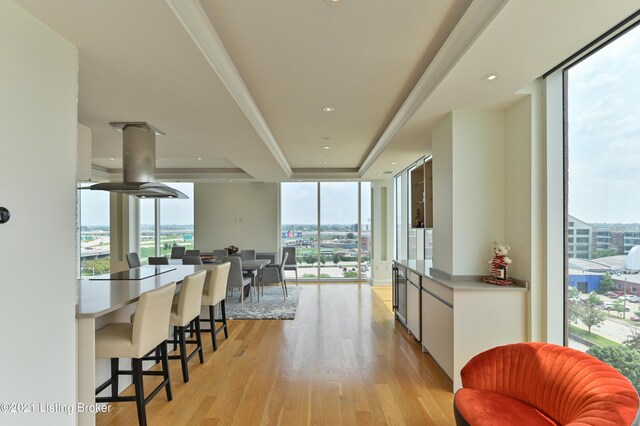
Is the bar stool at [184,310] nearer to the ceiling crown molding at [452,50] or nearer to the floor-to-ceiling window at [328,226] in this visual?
the ceiling crown molding at [452,50]

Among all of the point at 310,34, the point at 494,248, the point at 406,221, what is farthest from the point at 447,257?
the point at 406,221

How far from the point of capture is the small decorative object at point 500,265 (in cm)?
314

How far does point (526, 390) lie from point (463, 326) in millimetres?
1137

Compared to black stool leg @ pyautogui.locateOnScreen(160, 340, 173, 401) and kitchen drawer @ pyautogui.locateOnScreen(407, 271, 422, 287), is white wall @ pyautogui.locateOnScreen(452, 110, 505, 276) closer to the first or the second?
kitchen drawer @ pyautogui.locateOnScreen(407, 271, 422, 287)

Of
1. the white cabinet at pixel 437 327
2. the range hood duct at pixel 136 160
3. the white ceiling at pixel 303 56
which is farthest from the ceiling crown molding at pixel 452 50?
the range hood duct at pixel 136 160

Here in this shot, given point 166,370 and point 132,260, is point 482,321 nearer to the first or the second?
point 166,370

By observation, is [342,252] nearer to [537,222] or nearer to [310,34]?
[537,222]

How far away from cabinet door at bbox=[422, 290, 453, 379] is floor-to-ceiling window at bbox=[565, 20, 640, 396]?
35.9 inches

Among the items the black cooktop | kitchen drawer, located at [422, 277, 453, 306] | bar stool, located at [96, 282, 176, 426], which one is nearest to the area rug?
the black cooktop

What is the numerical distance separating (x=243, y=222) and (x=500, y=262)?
22.9ft

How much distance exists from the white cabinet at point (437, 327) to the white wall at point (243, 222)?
5710mm

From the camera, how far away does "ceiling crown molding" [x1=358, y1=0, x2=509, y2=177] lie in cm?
192

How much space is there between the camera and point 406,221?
8.11 meters

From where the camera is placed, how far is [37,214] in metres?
1.89
